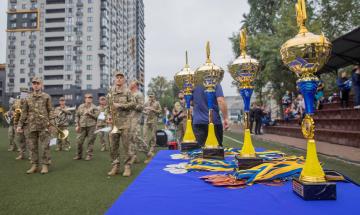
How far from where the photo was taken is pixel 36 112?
6.98 meters

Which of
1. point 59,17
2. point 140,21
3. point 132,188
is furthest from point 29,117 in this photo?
point 140,21

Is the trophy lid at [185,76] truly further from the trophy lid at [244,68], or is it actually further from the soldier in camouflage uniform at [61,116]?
the soldier in camouflage uniform at [61,116]

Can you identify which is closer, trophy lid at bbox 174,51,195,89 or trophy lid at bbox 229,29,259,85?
trophy lid at bbox 229,29,259,85

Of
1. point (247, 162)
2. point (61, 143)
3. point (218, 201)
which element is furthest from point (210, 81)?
point (61, 143)

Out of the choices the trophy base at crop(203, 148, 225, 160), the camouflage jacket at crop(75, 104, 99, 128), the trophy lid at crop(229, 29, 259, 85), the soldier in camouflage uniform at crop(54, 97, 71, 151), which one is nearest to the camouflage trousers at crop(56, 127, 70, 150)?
the soldier in camouflage uniform at crop(54, 97, 71, 151)

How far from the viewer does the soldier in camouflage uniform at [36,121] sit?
6.97 m

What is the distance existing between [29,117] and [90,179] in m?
2.28

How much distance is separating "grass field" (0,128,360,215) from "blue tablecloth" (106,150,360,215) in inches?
56.9

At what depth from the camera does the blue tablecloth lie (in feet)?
7.69

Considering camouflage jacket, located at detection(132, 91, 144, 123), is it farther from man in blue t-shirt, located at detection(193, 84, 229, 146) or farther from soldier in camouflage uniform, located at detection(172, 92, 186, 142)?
soldier in camouflage uniform, located at detection(172, 92, 186, 142)

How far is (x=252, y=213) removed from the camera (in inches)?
89.7

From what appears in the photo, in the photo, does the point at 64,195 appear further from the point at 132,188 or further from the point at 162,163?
the point at 132,188

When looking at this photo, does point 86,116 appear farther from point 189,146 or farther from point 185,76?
point 189,146

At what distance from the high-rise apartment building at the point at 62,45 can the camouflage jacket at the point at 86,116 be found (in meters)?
63.8
